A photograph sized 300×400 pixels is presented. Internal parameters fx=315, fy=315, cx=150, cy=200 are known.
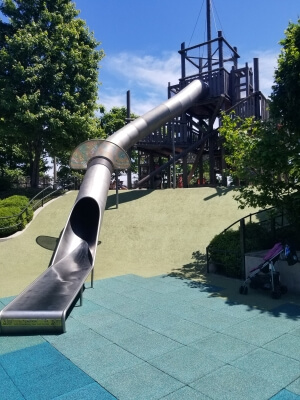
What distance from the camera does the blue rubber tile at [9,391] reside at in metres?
3.93

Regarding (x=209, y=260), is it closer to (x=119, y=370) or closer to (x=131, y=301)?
(x=131, y=301)

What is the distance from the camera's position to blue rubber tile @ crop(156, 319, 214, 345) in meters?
5.45

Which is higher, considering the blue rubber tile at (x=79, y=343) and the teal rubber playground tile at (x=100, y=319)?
the teal rubber playground tile at (x=100, y=319)

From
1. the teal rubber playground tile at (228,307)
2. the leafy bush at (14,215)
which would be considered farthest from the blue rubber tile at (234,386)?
the leafy bush at (14,215)

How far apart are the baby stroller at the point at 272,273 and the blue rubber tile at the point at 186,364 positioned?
3.22 metres

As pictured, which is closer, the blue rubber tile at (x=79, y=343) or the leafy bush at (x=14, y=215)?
the blue rubber tile at (x=79, y=343)

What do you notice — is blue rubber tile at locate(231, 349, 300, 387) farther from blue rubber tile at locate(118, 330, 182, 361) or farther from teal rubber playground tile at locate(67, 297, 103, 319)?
teal rubber playground tile at locate(67, 297, 103, 319)

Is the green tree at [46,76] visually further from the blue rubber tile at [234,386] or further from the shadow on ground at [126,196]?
the blue rubber tile at [234,386]

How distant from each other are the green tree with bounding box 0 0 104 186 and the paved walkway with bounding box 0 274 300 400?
14.7 meters

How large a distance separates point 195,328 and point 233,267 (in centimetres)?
387

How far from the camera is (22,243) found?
12.9 meters

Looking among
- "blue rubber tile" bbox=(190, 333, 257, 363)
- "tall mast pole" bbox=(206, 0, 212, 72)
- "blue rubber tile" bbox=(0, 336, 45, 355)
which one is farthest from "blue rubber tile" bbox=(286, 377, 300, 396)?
"tall mast pole" bbox=(206, 0, 212, 72)

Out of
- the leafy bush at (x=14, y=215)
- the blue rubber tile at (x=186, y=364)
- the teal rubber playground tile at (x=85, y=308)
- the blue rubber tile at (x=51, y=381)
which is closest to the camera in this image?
the blue rubber tile at (x=51, y=381)

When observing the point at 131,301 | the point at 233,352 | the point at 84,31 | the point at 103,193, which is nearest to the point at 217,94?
the point at 84,31
